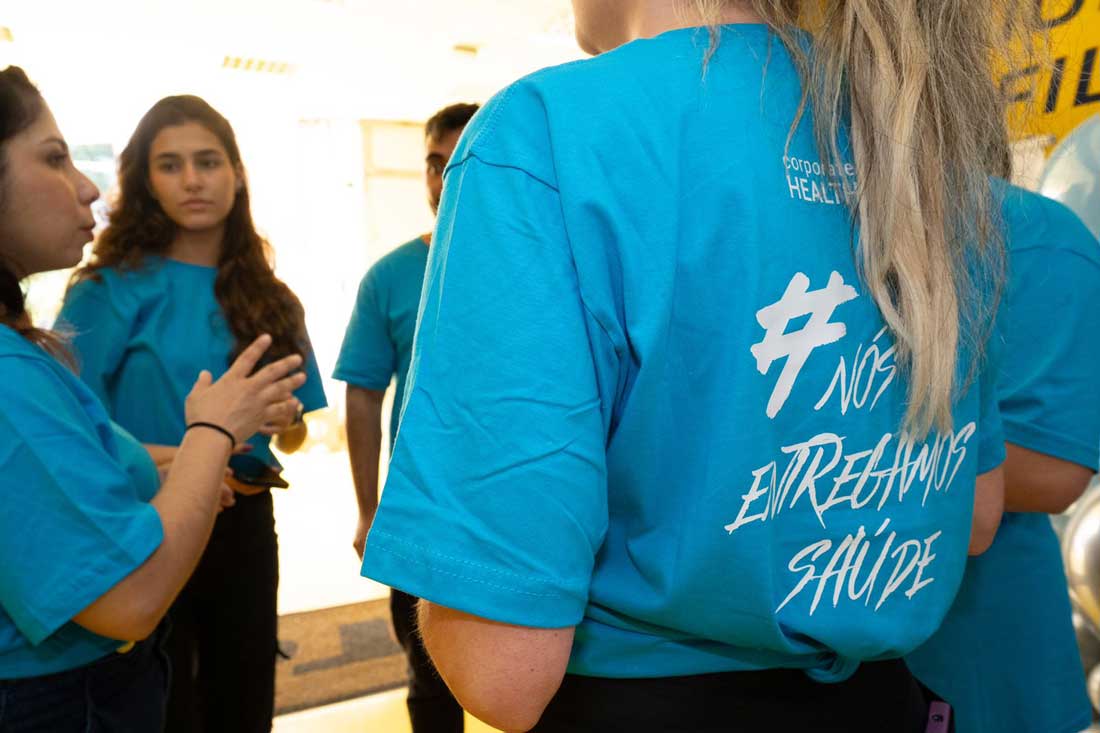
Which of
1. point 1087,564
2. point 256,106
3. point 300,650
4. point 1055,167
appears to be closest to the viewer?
point 1087,564

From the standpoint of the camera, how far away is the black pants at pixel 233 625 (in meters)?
1.94

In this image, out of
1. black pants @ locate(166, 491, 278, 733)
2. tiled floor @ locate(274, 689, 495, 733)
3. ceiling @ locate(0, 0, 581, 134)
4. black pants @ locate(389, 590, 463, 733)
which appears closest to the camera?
black pants @ locate(166, 491, 278, 733)

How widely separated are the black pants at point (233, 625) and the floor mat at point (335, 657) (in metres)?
0.91

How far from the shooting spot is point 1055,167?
1.79 m

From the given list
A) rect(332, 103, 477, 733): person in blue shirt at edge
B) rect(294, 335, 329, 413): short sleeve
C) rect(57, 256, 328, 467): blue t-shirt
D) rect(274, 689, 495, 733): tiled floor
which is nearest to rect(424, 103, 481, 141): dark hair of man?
rect(332, 103, 477, 733): person in blue shirt at edge

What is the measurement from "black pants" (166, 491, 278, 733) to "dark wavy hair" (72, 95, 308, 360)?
449mm

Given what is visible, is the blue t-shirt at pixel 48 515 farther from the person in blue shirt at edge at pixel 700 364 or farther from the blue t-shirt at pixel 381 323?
the blue t-shirt at pixel 381 323

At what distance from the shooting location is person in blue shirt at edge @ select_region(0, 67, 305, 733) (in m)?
0.94

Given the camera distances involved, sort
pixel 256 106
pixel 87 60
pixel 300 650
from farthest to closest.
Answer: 1. pixel 256 106
2. pixel 87 60
3. pixel 300 650

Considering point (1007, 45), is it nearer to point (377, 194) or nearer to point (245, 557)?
point (245, 557)

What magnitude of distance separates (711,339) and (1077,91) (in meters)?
2.01

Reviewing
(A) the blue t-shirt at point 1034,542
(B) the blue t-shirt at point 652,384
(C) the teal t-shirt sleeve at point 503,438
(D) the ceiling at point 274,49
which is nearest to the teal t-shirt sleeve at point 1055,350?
(A) the blue t-shirt at point 1034,542

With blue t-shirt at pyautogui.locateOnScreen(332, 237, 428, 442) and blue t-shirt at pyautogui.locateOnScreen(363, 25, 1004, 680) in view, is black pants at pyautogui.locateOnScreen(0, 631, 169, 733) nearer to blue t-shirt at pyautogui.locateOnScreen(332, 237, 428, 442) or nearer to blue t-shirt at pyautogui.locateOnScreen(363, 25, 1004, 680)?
blue t-shirt at pyautogui.locateOnScreen(363, 25, 1004, 680)

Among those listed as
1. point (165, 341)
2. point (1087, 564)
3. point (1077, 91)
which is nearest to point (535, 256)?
point (1087, 564)
